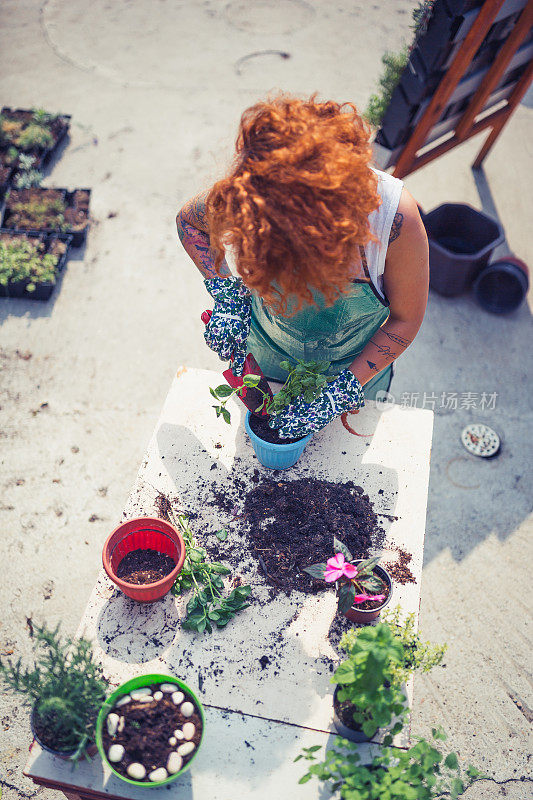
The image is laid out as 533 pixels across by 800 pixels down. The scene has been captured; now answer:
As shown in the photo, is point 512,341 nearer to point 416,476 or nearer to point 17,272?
point 416,476

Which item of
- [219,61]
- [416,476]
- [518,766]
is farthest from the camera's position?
[219,61]

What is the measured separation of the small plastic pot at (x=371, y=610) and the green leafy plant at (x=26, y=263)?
280 cm

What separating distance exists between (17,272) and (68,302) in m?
0.34

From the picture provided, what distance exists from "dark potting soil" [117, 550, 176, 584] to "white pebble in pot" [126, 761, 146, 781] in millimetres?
439

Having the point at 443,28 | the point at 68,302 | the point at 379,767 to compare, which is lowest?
the point at 68,302

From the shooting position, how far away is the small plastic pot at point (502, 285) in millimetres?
3555

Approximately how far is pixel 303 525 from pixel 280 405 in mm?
383

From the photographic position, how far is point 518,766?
7.10 ft

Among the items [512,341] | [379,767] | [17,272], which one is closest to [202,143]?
[17,272]

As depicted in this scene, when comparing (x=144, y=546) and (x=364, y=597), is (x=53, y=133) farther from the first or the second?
(x=364, y=597)

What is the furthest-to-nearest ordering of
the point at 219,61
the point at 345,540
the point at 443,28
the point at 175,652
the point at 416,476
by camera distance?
1. the point at 219,61
2. the point at 443,28
3. the point at 416,476
4. the point at 345,540
5. the point at 175,652

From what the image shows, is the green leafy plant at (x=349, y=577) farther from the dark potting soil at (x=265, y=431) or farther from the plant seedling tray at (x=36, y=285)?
the plant seedling tray at (x=36, y=285)

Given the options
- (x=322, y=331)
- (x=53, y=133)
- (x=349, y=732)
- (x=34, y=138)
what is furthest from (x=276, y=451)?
(x=53, y=133)

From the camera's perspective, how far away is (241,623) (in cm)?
163
